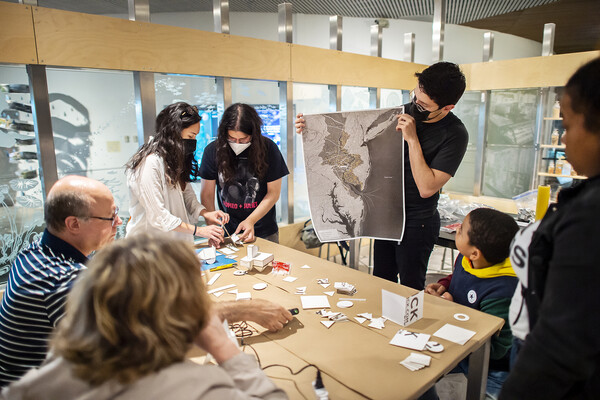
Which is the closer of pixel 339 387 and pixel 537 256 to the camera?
pixel 537 256

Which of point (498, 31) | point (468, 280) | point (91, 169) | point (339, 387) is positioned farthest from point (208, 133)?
point (498, 31)

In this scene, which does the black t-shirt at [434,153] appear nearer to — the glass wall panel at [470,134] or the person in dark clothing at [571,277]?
the person in dark clothing at [571,277]

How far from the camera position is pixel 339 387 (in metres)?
1.27

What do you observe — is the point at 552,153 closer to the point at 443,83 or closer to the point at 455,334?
the point at 443,83

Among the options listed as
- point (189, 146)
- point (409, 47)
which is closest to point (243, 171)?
point (189, 146)

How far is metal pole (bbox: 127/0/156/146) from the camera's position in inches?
123

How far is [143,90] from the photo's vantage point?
321 centimetres

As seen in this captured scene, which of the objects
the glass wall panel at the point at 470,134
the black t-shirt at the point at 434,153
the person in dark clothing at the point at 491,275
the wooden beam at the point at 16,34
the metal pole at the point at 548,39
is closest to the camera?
the person in dark clothing at the point at 491,275

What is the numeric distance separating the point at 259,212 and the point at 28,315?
176 cm

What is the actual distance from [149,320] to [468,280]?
1.71 m

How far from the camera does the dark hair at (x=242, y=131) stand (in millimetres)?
2713

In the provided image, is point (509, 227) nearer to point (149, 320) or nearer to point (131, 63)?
point (149, 320)

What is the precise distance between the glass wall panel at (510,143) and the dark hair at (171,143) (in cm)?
576

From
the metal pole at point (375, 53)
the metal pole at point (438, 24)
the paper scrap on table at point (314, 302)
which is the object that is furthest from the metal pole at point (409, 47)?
the paper scrap on table at point (314, 302)
